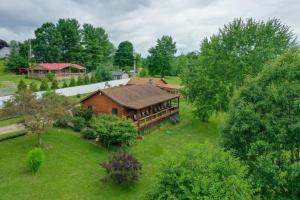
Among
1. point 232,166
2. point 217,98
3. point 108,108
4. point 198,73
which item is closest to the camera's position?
point 232,166

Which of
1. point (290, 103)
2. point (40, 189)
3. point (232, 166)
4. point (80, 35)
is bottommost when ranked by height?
point (40, 189)

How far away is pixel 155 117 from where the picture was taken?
83.4ft

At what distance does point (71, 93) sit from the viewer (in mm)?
34719

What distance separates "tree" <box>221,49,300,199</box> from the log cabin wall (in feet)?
38.7

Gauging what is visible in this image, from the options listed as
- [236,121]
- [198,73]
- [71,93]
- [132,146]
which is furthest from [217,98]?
[71,93]

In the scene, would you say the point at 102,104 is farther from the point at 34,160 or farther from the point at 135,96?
the point at 34,160

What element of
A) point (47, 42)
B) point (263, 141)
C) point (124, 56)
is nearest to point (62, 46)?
point (47, 42)

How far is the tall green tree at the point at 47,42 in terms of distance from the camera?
60812 millimetres

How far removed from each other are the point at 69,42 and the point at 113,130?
5276 cm

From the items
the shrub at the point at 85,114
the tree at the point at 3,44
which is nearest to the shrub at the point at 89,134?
the shrub at the point at 85,114

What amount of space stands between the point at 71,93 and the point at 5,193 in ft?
76.9

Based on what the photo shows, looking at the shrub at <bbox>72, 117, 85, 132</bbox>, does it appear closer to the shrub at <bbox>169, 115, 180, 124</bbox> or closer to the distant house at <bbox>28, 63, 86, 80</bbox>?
the shrub at <bbox>169, 115, 180, 124</bbox>

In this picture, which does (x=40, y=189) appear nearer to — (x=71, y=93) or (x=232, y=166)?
(x=232, y=166)

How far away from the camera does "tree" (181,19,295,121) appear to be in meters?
23.1
